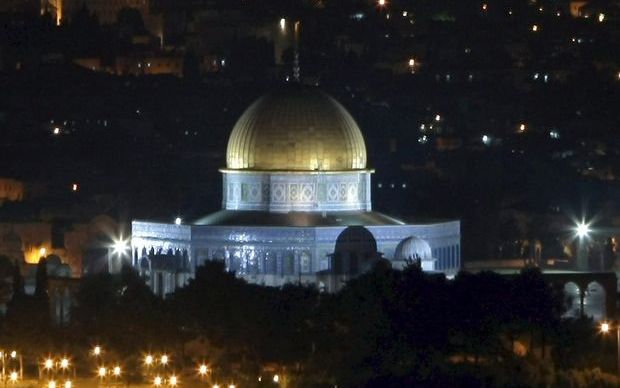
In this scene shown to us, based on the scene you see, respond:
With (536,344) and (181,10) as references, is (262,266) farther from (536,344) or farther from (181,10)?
(181,10)

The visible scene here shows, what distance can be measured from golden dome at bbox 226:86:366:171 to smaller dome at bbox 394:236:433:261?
316 centimetres

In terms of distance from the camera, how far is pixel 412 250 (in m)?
104

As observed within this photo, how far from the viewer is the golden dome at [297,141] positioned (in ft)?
351

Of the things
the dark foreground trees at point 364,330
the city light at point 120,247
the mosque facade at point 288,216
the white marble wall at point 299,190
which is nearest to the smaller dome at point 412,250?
the mosque facade at point 288,216

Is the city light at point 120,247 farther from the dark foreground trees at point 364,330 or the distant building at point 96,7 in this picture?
the distant building at point 96,7

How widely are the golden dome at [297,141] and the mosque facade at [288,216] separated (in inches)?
0.7

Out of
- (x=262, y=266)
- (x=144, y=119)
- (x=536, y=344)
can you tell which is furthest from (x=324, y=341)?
(x=144, y=119)

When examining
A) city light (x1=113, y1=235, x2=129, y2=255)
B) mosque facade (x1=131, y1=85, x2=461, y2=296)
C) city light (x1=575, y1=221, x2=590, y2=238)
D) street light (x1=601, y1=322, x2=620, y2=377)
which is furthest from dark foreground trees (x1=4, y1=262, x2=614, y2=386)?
city light (x1=575, y1=221, x2=590, y2=238)

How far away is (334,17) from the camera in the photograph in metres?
178

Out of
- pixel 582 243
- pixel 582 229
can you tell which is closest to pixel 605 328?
pixel 582 243

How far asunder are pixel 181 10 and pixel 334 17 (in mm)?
11834

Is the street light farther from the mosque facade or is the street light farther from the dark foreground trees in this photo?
the mosque facade

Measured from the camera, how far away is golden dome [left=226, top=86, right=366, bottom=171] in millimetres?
106938

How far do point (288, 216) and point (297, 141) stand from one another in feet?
4.62
